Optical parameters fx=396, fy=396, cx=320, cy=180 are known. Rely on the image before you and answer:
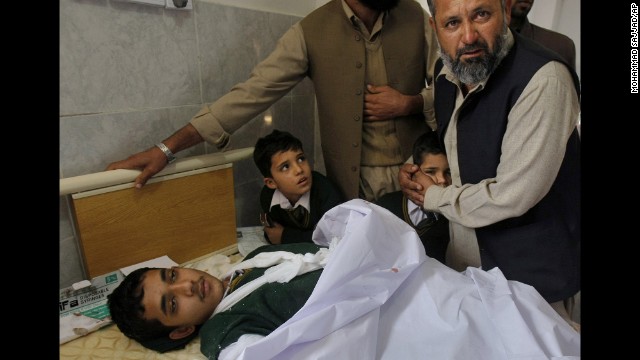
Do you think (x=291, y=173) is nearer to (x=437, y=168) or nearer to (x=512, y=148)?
(x=437, y=168)

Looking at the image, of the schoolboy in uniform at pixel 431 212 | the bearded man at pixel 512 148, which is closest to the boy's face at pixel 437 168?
the schoolboy in uniform at pixel 431 212

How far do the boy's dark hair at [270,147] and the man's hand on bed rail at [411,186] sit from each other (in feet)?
1.57

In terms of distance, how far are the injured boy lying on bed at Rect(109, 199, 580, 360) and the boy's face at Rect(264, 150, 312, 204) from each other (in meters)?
0.38

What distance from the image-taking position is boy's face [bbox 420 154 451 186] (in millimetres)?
1545

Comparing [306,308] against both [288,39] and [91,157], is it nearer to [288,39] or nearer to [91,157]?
[91,157]

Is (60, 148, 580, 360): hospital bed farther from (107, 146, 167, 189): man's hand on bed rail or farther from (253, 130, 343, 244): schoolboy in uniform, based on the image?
(253, 130, 343, 244): schoolboy in uniform

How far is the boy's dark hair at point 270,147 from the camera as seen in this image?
1.71 m

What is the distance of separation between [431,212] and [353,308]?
713 mm

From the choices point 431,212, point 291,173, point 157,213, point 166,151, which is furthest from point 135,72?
point 431,212

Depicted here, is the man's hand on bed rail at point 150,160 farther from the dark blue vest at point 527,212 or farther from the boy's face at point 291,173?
the dark blue vest at point 527,212

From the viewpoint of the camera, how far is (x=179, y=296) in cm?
122

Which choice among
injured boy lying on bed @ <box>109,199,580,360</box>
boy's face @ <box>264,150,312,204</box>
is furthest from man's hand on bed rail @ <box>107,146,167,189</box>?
boy's face @ <box>264,150,312,204</box>

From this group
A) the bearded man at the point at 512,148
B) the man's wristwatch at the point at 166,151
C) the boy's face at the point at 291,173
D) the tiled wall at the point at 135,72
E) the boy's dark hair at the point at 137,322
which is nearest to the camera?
the bearded man at the point at 512,148

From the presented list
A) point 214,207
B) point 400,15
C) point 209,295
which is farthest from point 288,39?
point 209,295
